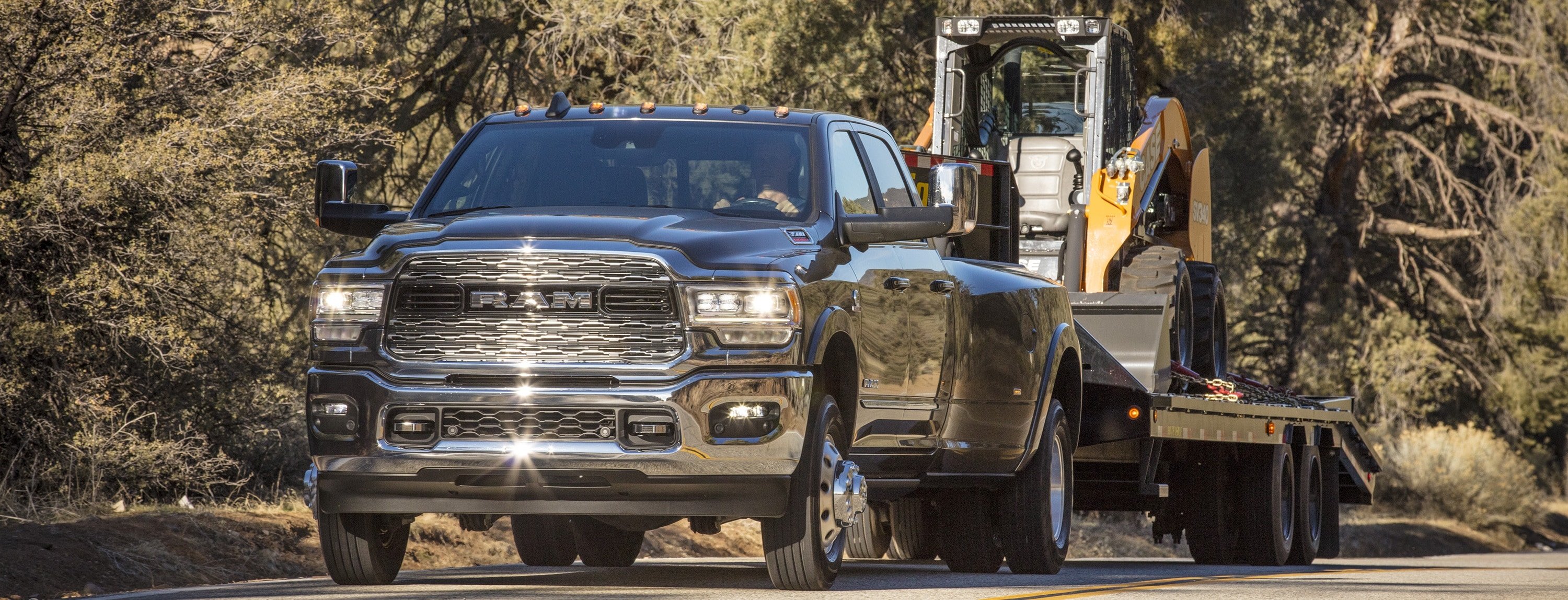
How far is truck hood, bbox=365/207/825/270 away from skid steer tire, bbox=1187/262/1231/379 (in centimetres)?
884

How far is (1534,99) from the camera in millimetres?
33312

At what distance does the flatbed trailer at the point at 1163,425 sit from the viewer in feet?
42.3

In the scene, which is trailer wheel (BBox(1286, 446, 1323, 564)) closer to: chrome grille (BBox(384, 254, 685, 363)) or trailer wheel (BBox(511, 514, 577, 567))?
trailer wheel (BBox(511, 514, 577, 567))

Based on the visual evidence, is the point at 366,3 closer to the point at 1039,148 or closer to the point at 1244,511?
the point at 1039,148

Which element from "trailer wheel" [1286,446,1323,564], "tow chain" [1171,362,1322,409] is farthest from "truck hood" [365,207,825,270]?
"trailer wheel" [1286,446,1323,564]

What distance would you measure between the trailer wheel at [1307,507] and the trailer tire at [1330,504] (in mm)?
224

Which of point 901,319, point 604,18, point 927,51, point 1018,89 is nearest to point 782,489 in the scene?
point 901,319

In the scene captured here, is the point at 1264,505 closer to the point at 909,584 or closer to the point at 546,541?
the point at 546,541

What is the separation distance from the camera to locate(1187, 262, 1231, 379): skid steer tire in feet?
56.7

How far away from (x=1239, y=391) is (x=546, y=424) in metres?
8.63

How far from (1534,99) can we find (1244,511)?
66.0 ft

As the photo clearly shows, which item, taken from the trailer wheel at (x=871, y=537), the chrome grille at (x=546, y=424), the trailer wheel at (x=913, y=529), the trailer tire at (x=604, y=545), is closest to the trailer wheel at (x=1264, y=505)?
the trailer wheel at (x=913, y=529)

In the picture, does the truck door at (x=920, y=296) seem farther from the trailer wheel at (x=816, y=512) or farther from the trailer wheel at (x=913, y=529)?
the trailer wheel at (x=913, y=529)

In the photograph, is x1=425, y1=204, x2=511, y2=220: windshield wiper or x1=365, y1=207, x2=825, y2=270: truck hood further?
x1=425, y1=204, x2=511, y2=220: windshield wiper
